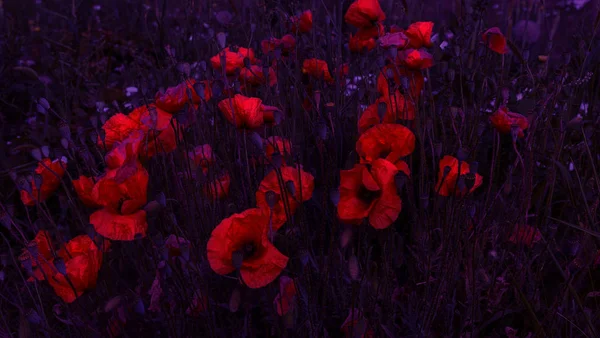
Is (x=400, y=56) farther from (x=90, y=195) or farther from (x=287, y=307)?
(x=90, y=195)

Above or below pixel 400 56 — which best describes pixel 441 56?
below

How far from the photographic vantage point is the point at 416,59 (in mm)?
1582

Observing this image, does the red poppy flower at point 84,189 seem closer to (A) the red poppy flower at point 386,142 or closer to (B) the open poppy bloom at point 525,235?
(A) the red poppy flower at point 386,142

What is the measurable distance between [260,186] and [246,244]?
7.0 inches

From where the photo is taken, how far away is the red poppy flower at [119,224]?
1211mm

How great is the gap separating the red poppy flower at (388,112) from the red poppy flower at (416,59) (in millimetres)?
87

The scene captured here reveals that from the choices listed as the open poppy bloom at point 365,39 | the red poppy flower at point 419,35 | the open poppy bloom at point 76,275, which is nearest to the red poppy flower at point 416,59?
the red poppy flower at point 419,35

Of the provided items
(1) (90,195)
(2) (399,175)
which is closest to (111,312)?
(1) (90,195)

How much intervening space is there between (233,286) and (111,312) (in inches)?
11.1

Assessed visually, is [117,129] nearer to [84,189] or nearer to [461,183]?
[84,189]

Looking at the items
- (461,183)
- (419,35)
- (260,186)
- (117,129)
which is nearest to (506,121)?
(461,183)

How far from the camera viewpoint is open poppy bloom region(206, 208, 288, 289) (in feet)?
3.78

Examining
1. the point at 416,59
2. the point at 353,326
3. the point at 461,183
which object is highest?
the point at 416,59

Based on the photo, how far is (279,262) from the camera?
1.15 m
